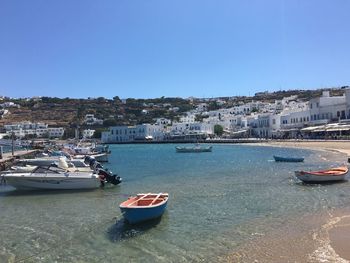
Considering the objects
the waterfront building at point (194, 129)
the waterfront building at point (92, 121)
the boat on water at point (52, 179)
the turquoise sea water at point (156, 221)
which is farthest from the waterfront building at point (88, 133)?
the boat on water at point (52, 179)

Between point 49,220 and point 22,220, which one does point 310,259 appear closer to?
point 49,220

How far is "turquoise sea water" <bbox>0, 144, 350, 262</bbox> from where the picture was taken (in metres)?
12.6

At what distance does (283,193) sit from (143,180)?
459 inches

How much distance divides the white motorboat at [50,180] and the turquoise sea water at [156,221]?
2.01ft

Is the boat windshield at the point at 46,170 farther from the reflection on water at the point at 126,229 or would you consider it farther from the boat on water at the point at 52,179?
the reflection on water at the point at 126,229

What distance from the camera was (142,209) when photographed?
15.5 metres

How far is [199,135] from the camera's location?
5340 inches

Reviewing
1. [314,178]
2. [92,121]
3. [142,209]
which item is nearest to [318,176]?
[314,178]

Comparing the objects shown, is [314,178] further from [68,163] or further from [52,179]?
[68,163]

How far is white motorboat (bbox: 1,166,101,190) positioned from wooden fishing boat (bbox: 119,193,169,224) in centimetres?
910

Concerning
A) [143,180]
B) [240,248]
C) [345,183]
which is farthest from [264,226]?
[143,180]

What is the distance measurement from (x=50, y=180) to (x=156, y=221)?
11.2m

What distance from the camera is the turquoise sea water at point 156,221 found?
41.4 feet

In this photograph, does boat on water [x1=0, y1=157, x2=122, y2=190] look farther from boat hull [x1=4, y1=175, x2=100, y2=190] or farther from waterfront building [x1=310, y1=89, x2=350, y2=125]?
waterfront building [x1=310, y1=89, x2=350, y2=125]
